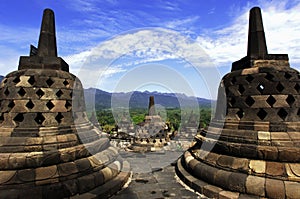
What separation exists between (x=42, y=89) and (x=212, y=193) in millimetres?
4053

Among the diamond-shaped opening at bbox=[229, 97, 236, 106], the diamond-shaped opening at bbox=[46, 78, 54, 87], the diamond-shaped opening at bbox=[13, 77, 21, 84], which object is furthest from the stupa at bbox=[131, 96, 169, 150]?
the diamond-shaped opening at bbox=[13, 77, 21, 84]

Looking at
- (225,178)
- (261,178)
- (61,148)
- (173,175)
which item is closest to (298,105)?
(261,178)

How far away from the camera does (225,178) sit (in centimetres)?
398

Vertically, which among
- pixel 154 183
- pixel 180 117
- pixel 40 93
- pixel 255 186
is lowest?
pixel 154 183

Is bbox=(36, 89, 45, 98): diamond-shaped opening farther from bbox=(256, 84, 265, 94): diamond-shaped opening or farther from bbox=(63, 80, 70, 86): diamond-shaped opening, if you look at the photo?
bbox=(256, 84, 265, 94): diamond-shaped opening

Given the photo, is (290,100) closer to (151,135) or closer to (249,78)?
(249,78)

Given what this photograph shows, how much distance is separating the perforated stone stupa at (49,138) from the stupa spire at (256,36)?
4.27 m

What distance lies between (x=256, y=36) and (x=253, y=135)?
250 cm

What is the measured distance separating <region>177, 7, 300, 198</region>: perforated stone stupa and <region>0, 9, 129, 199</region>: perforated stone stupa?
6.59 feet

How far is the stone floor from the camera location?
4145 mm

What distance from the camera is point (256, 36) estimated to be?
5.13m

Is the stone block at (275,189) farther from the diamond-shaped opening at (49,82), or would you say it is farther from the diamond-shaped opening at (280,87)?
the diamond-shaped opening at (49,82)

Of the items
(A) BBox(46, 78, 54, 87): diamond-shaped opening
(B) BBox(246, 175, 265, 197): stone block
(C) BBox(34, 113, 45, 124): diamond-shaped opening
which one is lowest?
(B) BBox(246, 175, 265, 197): stone block

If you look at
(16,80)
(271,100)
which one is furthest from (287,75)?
(16,80)
